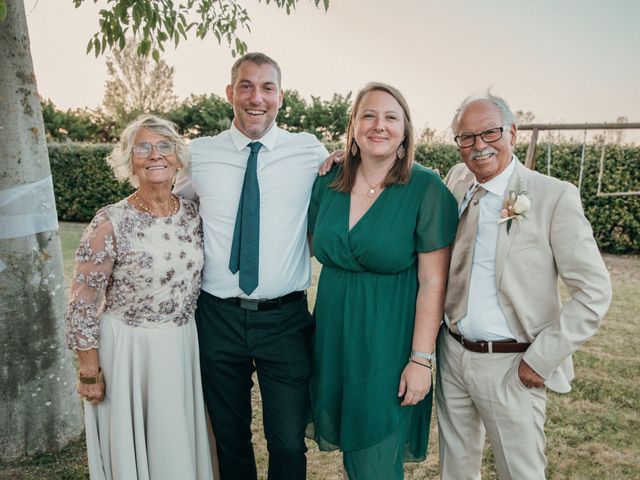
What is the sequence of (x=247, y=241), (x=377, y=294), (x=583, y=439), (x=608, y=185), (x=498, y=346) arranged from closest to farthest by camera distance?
(x=498, y=346)
(x=377, y=294)
(x=247, y=241)
(x=583, y=439)
(x=608, y=185)

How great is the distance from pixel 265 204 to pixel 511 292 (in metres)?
1.32

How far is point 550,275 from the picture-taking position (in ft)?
7.75

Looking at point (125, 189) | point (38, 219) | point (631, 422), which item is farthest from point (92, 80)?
point (631, 422)

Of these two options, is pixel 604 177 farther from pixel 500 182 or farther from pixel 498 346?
pixel 498 346

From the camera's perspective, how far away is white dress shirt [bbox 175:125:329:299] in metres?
2.84

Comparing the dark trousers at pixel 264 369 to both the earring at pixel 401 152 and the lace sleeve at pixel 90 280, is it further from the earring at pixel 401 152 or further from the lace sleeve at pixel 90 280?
the earring at pixel 401 152

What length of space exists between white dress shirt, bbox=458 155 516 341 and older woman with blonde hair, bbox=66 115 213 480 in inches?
55.3

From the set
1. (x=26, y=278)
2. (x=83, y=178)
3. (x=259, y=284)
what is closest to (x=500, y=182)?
(x=259, y=284)

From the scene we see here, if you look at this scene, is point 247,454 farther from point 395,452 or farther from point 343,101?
point 343,101

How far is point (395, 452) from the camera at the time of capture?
259cm

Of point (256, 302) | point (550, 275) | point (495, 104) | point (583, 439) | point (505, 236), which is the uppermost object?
point (495, 104)

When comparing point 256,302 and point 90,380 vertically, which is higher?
point 256,302

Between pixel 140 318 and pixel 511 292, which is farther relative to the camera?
pixel 140 318

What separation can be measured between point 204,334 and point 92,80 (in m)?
26.3
